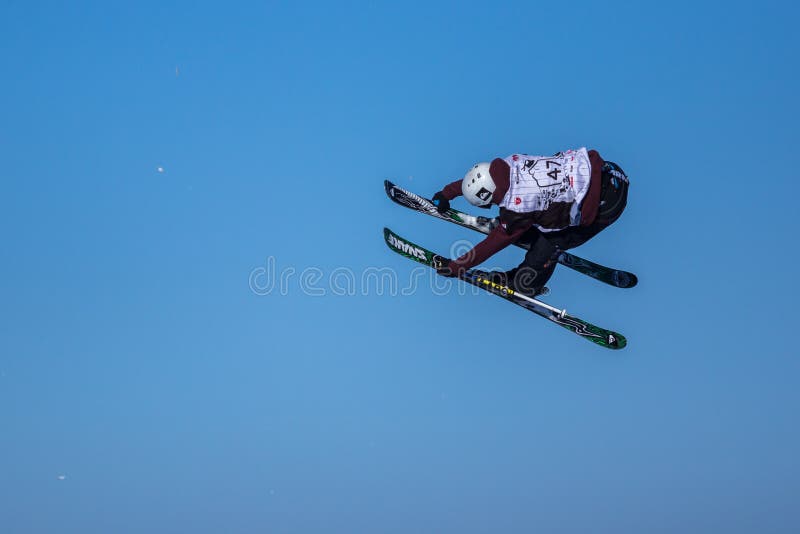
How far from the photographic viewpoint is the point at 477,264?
1084 cm

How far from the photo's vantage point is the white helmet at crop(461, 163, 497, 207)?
33.4 feet

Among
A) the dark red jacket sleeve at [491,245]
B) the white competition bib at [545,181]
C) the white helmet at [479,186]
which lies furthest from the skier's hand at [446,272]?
the white competition bib at [545,181]

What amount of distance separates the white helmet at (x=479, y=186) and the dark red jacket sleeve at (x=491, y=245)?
46cm

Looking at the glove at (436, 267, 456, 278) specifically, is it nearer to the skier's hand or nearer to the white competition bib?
the skier's hand

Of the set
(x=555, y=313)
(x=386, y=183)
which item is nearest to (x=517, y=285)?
(x=555, y=313)

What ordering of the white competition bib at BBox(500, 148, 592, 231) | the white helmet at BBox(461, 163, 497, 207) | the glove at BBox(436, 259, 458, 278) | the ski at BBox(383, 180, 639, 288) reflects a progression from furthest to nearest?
the ski at BBox(383, 180, 639, 288)
the glove at BBox(436, 259, 458, 278)
the white helmet at BBox(461, 163, 497, 207)
the white competition bib at BBox(500, 148, 592, 231)

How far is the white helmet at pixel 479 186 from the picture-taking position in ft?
33.4

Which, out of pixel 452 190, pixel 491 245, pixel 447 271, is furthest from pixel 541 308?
pixel 452 190

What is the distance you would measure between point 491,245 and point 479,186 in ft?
2.66

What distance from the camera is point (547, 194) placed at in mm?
10109

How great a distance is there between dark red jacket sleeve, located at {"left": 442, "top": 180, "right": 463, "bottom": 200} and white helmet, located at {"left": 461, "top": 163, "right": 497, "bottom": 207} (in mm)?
476

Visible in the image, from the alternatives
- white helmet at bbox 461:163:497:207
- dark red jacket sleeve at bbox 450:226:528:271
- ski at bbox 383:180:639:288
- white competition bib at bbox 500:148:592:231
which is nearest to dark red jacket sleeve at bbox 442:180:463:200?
white helmet at bbox 461:163:497:207

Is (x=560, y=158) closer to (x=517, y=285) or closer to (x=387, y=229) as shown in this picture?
(x=517, y=285)

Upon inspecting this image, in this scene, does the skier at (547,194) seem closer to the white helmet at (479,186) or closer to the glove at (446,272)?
the white helmet at (479,186)
